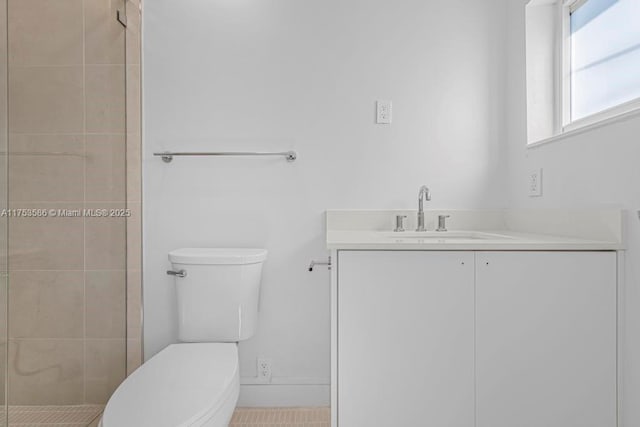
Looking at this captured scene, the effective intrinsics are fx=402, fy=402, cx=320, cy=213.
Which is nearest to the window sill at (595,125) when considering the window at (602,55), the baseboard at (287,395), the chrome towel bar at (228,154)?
the window at (602,55)

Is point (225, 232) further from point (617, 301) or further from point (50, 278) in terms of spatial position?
point (617, 301)

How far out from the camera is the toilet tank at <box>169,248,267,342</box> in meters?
1.56

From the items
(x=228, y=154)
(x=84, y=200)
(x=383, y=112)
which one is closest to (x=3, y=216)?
(x=84, y=200)

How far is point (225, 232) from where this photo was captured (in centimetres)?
177

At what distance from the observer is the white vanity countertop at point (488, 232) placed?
3.72ft

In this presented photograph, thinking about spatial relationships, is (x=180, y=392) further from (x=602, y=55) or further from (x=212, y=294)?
(x=602, y=55)

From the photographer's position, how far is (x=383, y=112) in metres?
1.78

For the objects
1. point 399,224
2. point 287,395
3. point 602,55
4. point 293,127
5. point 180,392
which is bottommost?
point 287,395

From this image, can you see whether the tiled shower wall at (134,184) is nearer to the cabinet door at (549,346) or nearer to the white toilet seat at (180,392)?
the white toilet seat at (180,392)

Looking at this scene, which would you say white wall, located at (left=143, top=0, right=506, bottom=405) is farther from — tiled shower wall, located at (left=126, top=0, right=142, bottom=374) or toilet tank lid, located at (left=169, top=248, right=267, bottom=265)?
toilet tank lid, located at (left=169, top=248, right=267, bottom=265)

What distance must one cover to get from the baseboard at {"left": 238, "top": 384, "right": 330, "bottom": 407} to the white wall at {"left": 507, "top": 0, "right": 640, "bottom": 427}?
1093 millimetres

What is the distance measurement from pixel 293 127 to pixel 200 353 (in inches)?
39.2

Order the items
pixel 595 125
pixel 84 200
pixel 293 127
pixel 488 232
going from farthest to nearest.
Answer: pixel 293 127, pixel 488 232, pixel 84 200, pixel 595 125

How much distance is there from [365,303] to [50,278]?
104 centimetres
